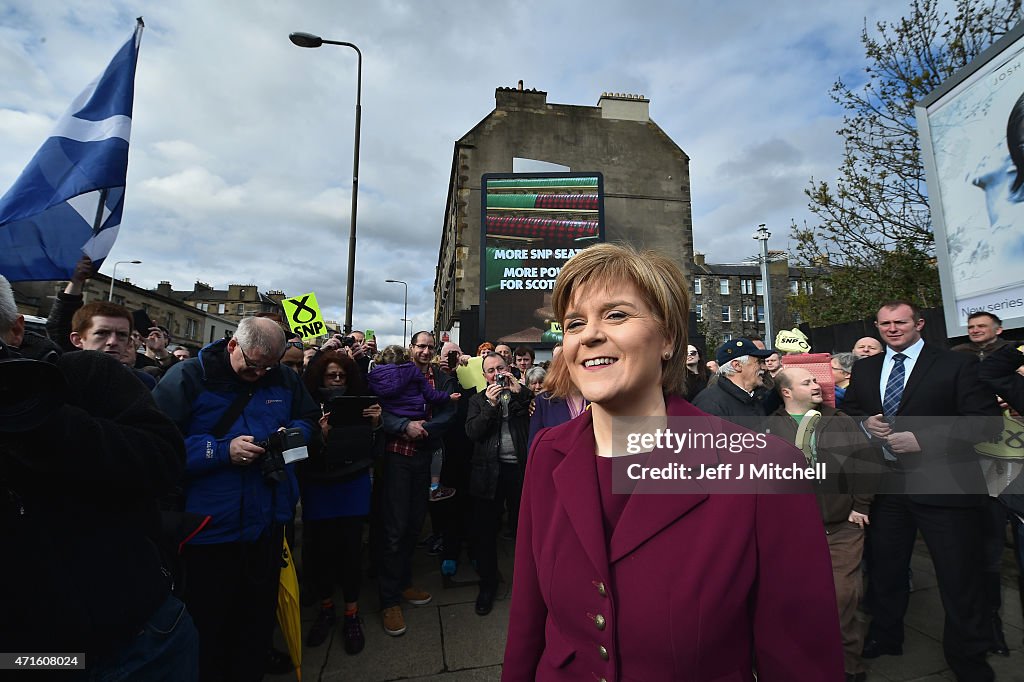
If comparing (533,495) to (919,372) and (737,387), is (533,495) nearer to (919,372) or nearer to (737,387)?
(737,387)

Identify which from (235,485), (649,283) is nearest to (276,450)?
(235,485)

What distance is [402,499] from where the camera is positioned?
4.22 metres

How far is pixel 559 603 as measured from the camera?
1.33m

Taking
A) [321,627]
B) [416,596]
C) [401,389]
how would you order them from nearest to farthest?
[321,627]
[416,596]
[401,389]

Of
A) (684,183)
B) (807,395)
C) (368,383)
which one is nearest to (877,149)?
(807,395)

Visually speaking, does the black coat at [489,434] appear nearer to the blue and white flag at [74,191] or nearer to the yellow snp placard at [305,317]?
the blue and white flag at [74,191]

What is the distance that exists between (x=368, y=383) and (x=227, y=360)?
5.78 ft

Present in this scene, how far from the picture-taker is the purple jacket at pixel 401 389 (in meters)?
4.41

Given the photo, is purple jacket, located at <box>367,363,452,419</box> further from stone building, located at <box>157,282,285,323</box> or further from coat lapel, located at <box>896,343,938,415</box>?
stone building, located at <box>157,282,285,323</box>

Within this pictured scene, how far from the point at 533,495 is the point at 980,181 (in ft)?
25.0

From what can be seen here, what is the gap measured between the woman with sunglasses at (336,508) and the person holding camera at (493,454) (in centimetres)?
102

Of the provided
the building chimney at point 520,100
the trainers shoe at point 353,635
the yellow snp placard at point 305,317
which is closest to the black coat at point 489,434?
the trainers shoe at point 353,635

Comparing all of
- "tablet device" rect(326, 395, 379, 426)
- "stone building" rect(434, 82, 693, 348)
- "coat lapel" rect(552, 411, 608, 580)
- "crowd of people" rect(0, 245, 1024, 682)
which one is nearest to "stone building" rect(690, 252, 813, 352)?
"stone building" rect(434, 82, 693, 348)

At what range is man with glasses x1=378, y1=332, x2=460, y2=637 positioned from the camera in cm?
402
